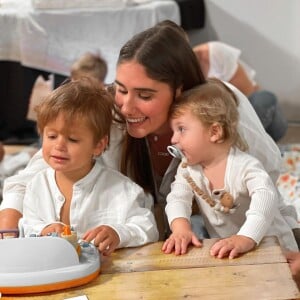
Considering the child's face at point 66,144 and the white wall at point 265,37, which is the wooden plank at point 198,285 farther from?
the white wall at point 265,37

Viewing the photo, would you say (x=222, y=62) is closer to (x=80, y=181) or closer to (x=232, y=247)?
(x=80, y=181)

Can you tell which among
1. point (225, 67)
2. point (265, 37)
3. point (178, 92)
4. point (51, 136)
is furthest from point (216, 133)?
point (265, 37)

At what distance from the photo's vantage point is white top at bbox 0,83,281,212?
1.74 metres

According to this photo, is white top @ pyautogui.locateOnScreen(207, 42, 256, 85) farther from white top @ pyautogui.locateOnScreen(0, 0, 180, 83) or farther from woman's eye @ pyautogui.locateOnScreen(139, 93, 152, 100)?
woman's eye @ pyautogui.locateOnScreen(139, 93, 152, 100)

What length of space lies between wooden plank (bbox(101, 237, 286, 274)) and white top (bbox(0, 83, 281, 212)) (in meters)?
0.35

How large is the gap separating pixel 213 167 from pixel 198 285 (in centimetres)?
43

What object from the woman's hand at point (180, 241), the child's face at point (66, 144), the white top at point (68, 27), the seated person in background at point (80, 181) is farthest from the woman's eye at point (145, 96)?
the white top at point (68, 27)

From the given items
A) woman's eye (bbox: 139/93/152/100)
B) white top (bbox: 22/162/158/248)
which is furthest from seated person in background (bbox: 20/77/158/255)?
woman's eye (bbox: 139/93/152/100)

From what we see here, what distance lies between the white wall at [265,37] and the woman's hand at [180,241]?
2.52 meters

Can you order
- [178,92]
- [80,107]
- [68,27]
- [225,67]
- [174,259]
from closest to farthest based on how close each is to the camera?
[174,259] → [80,107] → [178,92] → [225,67] → [68,27]

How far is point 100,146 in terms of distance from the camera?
1.59 meters

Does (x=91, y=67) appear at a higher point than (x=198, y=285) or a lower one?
lower

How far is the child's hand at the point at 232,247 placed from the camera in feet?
4.61

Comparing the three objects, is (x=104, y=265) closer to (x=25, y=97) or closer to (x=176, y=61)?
(x=176, y=61)
